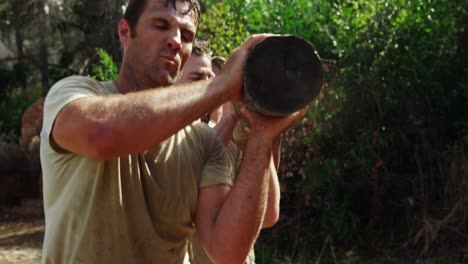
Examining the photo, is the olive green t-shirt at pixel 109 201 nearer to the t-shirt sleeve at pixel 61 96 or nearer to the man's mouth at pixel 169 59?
the t-shirt sleeve at pixel 61 96

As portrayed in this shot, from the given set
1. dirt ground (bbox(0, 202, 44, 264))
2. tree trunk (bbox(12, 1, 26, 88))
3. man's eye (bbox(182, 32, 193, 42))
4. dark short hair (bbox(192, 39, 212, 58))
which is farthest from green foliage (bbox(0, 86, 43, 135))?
man's eye (bbox(182, 32, 193, 42))

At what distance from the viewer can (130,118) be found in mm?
1914

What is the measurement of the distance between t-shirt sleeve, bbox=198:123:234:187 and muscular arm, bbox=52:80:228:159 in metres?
0.50

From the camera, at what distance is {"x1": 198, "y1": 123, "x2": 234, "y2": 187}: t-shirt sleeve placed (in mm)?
2449

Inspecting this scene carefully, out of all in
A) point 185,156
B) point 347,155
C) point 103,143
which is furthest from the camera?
point 347,155

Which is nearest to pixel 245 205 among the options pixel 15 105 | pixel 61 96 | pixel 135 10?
pixel 61 96

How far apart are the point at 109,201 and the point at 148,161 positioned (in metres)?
0.21

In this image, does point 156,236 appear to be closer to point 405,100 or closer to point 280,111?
Answer: point 280,111

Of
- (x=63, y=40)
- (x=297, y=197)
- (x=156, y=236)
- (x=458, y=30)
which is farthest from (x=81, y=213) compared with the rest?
(x=63, y=40)

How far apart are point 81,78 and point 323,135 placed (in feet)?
17.3

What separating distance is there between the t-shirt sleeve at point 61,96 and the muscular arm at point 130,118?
0.20 ft

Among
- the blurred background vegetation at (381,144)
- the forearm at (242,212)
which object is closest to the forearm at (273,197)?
the forearm at (242,212)

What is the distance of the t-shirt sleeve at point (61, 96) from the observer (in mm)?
2059

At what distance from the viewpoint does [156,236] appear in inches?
90.6
